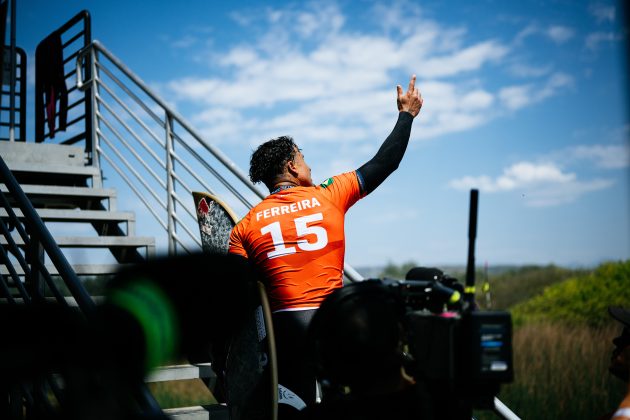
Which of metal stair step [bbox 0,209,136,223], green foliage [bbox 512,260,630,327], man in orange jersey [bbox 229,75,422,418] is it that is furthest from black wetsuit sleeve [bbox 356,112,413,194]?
green foliage [bbox 512,260,630,327]

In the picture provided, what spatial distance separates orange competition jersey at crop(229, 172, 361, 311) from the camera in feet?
8.16

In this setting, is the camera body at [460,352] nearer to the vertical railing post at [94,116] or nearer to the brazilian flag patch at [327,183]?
the brazilian flag patch at [327,183]

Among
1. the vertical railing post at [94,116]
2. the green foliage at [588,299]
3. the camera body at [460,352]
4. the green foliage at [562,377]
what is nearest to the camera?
the camera body at [460,352]

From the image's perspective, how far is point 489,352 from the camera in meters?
1.31

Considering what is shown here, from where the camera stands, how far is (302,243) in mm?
2506

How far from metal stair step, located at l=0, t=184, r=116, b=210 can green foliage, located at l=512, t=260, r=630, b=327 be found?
8.29 metres

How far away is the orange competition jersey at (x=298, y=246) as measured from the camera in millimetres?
2486

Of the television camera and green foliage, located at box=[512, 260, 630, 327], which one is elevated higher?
the television camera

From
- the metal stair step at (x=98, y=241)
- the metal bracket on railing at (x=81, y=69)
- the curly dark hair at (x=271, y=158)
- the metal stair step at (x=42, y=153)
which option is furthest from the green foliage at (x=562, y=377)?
the metal bracket on railing at (x=81, y=69)

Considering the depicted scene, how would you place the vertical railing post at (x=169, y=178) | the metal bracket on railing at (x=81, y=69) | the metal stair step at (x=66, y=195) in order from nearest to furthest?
the vertical railing post at (x=169, y=178) → the metal stair step at (x=66, y=195) → the metal bracket on railing at (x=81, y=69)

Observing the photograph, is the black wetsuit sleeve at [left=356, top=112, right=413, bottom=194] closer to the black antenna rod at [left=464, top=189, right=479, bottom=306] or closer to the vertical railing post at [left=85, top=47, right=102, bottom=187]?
the black antenna rod at [left=464, top=189, right=479, bottom=306]

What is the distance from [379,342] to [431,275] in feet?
1.33

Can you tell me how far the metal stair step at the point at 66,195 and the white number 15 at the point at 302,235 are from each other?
3308mm

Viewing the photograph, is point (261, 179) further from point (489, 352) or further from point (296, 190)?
point (489, 352)
